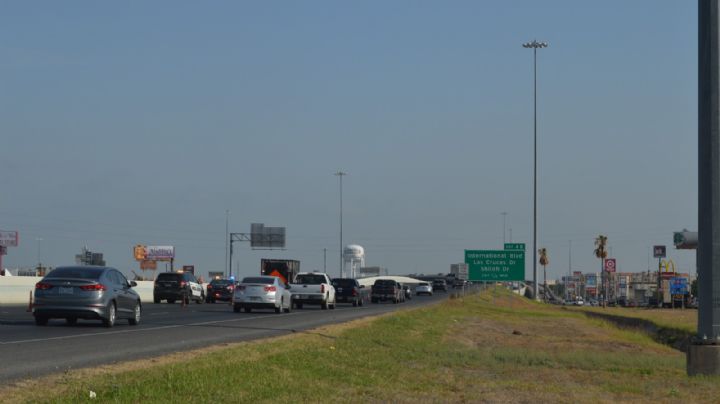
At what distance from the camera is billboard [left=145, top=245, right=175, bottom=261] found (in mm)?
154625

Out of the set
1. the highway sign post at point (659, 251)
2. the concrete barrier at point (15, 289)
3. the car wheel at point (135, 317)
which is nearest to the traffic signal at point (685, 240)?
the highway sign post at point (659, 251)

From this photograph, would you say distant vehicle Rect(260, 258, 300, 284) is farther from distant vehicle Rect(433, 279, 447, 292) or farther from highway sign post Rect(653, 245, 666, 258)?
highway sign post Rect(653, 245, 666, 258)

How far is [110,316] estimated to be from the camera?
27.0m

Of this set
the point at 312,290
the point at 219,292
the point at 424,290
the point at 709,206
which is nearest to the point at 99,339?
the point at 709,206

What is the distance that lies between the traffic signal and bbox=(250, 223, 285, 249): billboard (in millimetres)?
54973

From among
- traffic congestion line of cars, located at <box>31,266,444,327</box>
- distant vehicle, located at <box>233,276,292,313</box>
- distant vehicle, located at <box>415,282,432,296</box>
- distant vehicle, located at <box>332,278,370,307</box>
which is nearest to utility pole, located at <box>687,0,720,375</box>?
traffic congestion line of cars, located at <box>31,266,444,327</box>

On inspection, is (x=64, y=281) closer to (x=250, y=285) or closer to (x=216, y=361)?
(x=216, y=361)

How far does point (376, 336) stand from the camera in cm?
2548

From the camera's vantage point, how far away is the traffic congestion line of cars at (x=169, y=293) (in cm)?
2656

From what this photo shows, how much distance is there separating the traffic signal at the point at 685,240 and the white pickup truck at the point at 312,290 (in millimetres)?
96002

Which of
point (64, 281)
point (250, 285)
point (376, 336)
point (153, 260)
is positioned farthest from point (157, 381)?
point (153, 260)

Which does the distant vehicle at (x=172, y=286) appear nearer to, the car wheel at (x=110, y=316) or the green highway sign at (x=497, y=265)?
the green highway sign at (x=497, y=265)

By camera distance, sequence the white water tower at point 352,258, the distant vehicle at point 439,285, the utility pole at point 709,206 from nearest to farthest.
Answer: the utility pole at point 709,206 → the distant vehicle at point 439,285 → the white water tower at point 352,258

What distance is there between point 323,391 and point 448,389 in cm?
198
